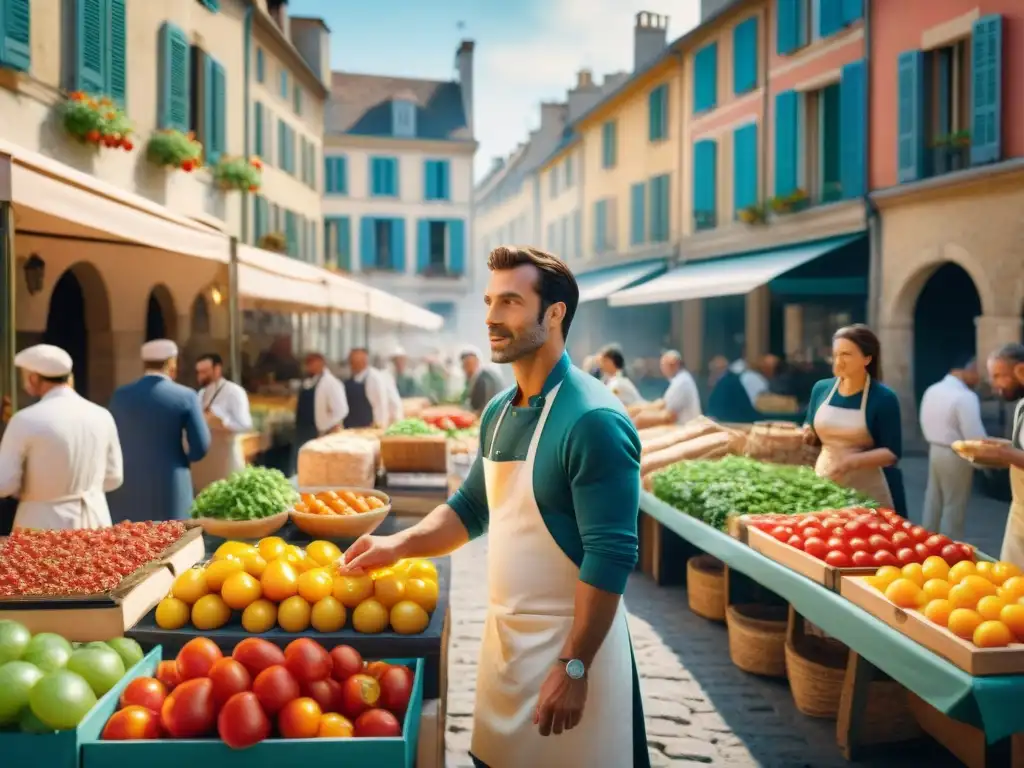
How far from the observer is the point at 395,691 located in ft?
8.55

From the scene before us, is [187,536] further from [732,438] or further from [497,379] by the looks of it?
[497,379]

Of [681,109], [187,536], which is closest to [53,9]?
[187,536]

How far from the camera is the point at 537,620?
2445 millimetres

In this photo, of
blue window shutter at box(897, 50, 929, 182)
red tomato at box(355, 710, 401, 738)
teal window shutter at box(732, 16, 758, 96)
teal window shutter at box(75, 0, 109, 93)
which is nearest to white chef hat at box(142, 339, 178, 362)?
red tomato at box(355, 710, 401, 738)

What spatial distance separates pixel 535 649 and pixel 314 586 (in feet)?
2.94

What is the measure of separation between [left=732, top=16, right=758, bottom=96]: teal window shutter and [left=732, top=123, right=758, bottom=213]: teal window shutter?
88cm

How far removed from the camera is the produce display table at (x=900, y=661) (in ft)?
9.95

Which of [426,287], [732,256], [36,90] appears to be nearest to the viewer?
[36,90]

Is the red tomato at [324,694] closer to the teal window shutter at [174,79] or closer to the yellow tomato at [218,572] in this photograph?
the yellow tomato at [218,572]

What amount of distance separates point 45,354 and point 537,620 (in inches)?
130

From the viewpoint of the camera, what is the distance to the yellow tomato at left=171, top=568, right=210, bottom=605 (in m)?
3.03

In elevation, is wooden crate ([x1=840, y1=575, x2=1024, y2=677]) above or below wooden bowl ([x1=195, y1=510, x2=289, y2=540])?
below

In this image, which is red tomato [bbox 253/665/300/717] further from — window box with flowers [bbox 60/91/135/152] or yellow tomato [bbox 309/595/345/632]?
window box with flowers [bbox 60/91/135/152]

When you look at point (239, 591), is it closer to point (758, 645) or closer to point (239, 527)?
point (239, 527)
